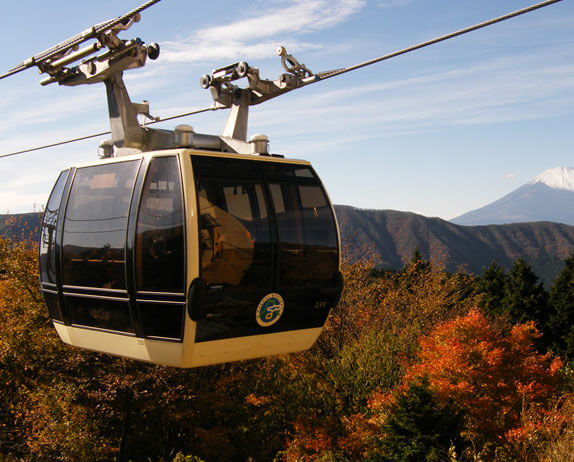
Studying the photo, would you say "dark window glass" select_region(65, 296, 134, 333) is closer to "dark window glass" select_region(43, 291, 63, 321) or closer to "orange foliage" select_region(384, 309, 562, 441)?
"dark window glass" select_region(43, 291, 63, 321)

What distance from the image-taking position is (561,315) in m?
43.2

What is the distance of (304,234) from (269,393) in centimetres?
2024

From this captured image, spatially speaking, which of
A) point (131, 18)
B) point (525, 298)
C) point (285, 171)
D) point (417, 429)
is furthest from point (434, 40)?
point (525, 298)

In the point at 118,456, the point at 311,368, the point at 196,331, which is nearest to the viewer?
the point at 196,331

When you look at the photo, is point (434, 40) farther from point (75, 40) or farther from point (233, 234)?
point (75, 40)

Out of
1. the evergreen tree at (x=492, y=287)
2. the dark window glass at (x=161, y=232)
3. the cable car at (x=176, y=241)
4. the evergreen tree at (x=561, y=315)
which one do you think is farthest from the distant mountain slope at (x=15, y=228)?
the evergreen tree at (x=561, y=315)

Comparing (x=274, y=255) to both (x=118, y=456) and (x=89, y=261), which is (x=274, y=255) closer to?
(x=89, y=261)

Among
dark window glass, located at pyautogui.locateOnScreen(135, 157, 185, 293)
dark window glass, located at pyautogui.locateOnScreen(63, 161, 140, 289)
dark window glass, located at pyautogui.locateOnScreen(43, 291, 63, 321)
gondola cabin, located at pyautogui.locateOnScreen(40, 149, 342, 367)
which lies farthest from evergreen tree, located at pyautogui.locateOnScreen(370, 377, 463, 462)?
dark window glass, located at pyautogui.locateOnScreen(135, 157, 185, 293)

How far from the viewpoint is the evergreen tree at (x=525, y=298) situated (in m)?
44.0

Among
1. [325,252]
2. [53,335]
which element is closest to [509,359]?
[53,335]

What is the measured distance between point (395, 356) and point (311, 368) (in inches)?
156

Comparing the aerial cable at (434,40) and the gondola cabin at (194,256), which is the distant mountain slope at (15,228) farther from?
the aerial cable at (434,40)

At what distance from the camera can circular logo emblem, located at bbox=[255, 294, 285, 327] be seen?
5711 mm

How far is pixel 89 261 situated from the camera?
19.7 ft
